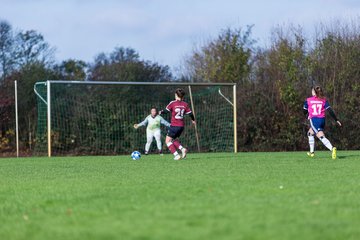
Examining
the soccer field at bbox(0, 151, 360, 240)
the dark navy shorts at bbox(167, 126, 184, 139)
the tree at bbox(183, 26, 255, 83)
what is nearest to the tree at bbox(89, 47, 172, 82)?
the tree at bbox(183, 26, 255, 83)

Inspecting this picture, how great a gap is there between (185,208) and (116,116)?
2354cm

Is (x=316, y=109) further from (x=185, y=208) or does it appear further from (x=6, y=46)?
(x=6, y=46)

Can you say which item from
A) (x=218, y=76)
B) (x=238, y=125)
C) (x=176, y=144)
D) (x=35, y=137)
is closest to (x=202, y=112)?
(x=238, y=125)

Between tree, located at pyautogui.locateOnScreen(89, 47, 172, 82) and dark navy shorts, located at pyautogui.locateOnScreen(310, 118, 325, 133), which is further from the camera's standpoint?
tree, located at pyautogui.locateOnScreen(89, 47, 172, 82)

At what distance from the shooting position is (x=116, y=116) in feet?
101

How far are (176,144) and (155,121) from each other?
6.34 meters

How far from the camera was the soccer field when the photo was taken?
5.93m

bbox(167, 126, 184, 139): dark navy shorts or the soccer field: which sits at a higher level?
bbox(167, 126, 184, 139): dark navy shorts

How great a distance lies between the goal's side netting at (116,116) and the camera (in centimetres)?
2930

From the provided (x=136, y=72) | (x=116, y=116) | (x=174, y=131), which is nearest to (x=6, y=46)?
(x=136, y=72)

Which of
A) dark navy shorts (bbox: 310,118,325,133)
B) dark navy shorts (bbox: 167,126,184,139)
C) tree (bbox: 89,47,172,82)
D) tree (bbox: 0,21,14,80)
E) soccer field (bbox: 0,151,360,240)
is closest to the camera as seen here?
soccer field (bbox: 0,151,360,240)

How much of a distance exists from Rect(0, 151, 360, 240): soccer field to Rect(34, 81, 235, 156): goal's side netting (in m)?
17.6

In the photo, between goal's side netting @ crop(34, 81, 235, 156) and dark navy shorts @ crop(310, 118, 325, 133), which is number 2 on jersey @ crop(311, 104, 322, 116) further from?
goal's side netting @ crop(34, 81, 235, 156)

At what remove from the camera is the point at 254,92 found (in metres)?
32.6
